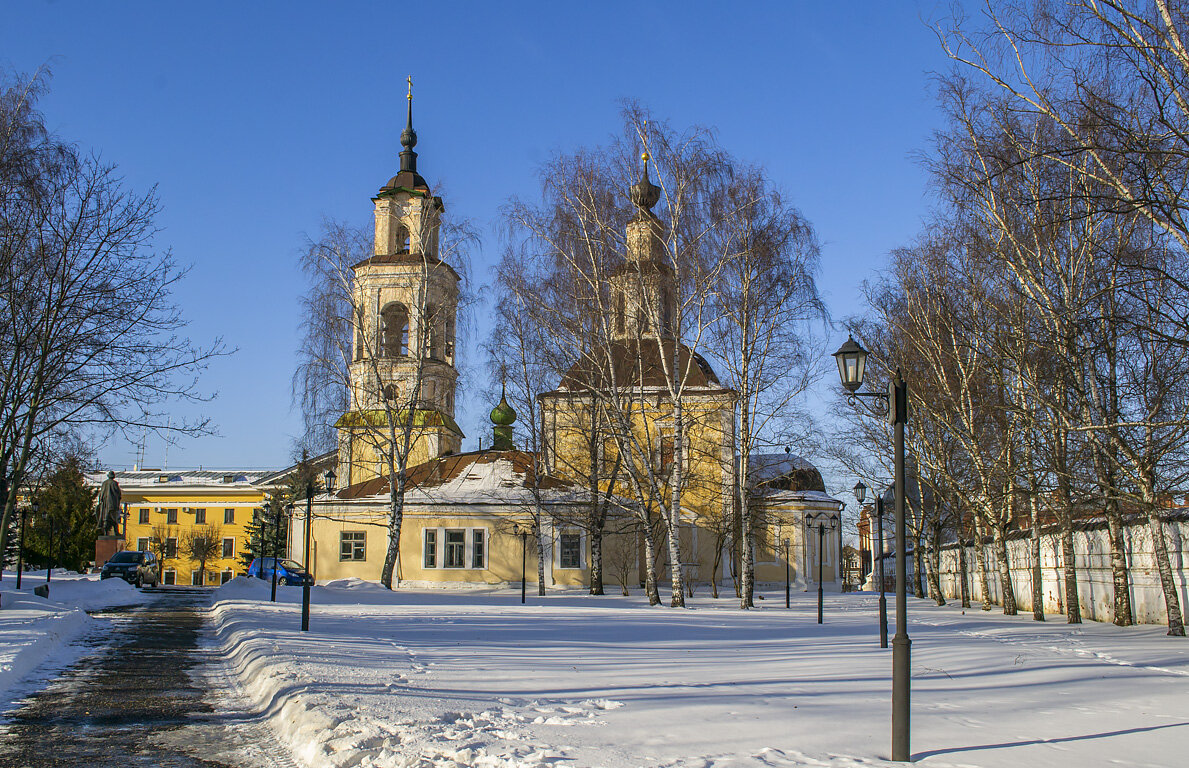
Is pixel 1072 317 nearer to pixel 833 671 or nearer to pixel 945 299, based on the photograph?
pixel 945 299

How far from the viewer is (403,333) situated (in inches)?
1731

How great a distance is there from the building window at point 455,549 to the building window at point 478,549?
0.38m

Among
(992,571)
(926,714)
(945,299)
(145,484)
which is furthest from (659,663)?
(145,484)

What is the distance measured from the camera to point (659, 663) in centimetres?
1182

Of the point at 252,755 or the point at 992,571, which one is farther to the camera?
the point at 992,571

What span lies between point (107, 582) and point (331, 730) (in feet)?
89.9

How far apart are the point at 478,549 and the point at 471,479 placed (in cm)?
349

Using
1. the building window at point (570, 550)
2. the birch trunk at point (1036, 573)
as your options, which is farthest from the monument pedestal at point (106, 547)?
the birch trunk at point (1036, 573)

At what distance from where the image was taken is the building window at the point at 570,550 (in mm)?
39875

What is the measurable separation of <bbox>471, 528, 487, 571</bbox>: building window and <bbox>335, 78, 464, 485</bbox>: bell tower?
4.68m

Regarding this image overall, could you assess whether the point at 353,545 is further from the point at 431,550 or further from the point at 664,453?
the point at 664,453

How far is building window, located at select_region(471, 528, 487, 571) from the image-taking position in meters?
40.0

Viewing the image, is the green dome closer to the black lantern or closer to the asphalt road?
the asphalt road

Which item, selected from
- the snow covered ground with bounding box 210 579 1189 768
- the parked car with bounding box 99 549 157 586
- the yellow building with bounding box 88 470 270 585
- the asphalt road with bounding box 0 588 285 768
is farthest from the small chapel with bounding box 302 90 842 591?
the yellow building with bounding box 88 470 270 585
